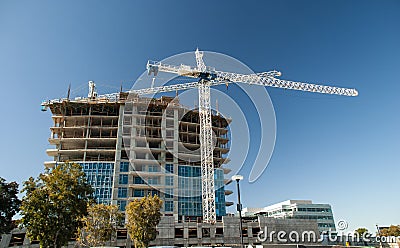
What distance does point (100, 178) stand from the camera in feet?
232

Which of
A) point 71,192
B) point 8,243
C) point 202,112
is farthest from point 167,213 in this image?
point 71,192

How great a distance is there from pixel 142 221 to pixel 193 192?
3650 centimetres

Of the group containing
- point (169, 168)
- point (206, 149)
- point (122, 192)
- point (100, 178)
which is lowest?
point (122, 192)

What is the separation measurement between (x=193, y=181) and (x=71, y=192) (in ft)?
145

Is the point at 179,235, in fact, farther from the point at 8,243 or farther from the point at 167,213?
the point at 8,243

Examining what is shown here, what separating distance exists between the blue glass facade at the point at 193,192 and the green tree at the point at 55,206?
127ft

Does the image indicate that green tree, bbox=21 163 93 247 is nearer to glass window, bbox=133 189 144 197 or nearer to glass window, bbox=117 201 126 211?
glass window, bbox=117 201 126 211

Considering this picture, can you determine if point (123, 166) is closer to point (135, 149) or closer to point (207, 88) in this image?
point (135, 149)

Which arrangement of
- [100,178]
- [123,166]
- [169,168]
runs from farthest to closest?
Answer: 1. [169,168]
2. [123,166]
3. [100,178]

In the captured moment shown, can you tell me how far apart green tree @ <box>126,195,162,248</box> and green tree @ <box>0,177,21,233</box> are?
1517 cm

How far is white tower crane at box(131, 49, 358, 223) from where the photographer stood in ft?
240

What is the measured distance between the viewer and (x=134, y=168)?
73812 millimetres

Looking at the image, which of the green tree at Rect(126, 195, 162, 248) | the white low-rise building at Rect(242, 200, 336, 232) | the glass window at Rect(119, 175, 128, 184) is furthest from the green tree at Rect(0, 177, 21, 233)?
the white low-rise building at Rect(242, 200, 336, 232)

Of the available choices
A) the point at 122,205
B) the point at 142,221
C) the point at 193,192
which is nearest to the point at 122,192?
the point at 122,205
